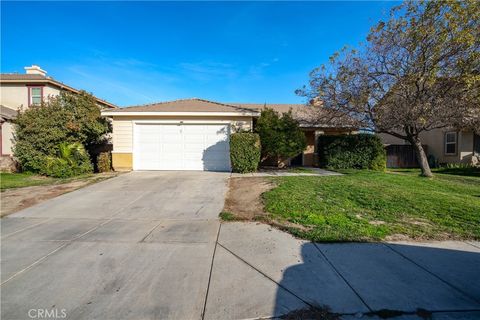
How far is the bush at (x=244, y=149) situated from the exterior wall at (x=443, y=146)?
9.22 m

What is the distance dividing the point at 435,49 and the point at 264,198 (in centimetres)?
838

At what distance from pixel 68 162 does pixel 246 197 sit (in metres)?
8.85

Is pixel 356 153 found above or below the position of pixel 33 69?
below

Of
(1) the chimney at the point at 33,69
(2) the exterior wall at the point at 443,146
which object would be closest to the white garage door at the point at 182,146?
(2) the exterior wall at the point at 443,146

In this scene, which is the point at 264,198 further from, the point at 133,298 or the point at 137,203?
the point at 133,298

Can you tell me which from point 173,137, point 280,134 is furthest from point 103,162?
point 280,134

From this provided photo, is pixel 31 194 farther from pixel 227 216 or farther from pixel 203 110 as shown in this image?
pixel 203 110

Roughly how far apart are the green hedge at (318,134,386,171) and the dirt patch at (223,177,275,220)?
6.61 metres

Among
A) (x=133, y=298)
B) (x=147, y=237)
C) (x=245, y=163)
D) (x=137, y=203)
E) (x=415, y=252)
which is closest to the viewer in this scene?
(x=133, y=298)

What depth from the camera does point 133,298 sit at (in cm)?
276

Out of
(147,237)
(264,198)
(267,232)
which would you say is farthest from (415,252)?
(147,237)

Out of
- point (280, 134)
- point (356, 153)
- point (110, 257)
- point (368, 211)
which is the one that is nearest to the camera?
point (110, 257)

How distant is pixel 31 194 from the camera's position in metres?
7.72

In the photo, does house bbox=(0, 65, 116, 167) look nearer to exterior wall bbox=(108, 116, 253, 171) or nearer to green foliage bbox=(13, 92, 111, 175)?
green foliage bbox=(13, 92, 111, 175)
